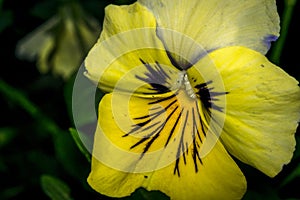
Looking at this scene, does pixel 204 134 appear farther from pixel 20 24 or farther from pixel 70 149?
pixel 20 24

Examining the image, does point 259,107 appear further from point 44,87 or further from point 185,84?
point 44,87

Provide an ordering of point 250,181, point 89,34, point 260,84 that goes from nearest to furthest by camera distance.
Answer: point 260,84 → point 250,181 → point 89,34

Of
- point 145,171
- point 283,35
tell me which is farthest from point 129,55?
point 283,35

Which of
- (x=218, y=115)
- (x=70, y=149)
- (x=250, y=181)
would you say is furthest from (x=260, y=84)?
(x=70, y=149)

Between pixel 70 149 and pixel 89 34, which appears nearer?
pixel 70 149

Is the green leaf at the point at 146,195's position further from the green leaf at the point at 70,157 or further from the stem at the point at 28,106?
the stem at the point at 28,106

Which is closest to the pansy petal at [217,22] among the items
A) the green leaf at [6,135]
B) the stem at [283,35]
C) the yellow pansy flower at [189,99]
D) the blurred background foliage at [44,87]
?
the yellow pansy flower at [189,99]
